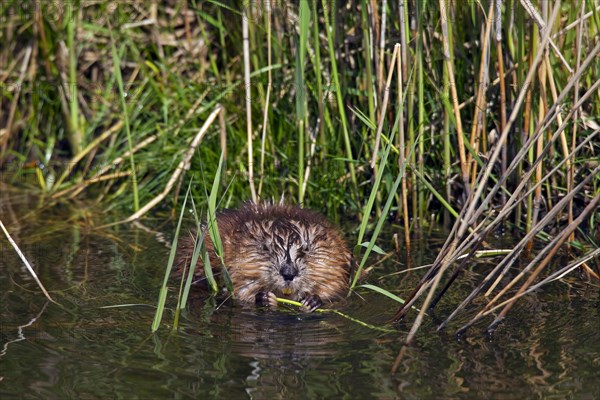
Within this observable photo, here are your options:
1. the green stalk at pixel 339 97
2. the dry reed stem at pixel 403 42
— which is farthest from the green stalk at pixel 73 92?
the dry reed stem at pixel 403 42

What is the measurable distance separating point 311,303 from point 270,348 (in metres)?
0.59

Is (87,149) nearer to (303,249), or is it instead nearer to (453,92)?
(303,249)

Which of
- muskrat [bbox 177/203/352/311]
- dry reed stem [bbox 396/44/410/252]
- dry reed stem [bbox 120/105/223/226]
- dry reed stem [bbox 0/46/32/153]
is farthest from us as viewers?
dry reed stem [bbox 0/46/32/153]

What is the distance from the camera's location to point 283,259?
413cm

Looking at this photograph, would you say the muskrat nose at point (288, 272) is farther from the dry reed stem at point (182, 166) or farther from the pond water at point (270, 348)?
the dry reed stem at point (182, 166)

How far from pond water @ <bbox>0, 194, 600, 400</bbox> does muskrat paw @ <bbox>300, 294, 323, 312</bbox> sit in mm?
55

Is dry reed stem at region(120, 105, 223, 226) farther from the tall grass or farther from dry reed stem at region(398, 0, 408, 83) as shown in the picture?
dry reed stem at region(398, 0, 408, 83)

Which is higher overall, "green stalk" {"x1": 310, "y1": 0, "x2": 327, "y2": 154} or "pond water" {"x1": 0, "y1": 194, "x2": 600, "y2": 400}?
"green stalk" {"x1": 310, "y1": 0, "x2": 327, "y2": 154}

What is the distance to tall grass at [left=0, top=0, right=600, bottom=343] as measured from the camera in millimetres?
4500

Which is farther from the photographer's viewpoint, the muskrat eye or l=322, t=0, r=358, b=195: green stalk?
l=322, t=0, r=358, b=195: green stalk

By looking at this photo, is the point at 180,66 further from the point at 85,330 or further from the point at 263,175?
the point at 85,330

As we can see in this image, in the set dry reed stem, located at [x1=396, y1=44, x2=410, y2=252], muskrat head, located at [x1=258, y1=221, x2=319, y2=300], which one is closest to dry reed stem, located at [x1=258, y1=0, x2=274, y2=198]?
dry reed stem, located at [x1=396, y1=44, x2=410, y2=252]

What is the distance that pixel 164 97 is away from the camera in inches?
242

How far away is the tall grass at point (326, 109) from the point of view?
4.50m
